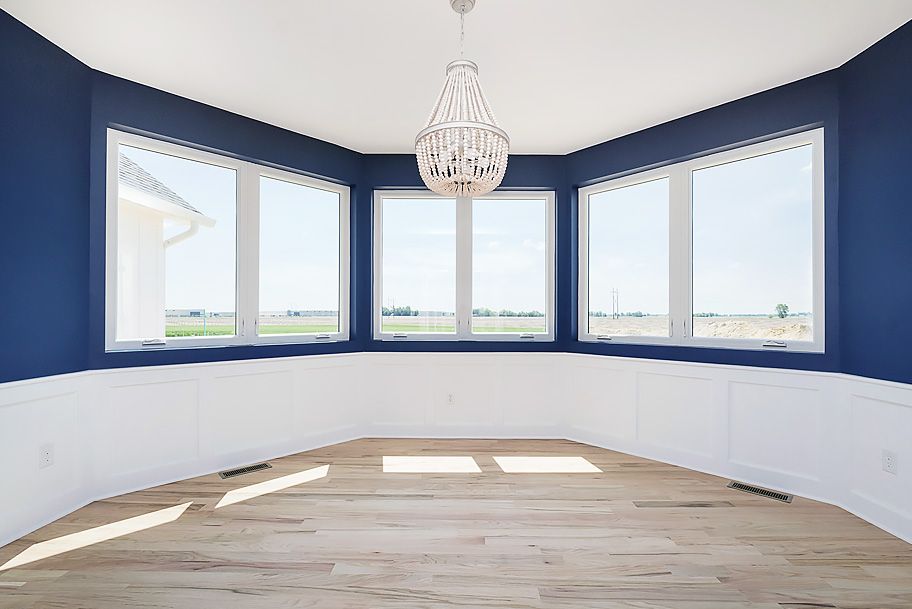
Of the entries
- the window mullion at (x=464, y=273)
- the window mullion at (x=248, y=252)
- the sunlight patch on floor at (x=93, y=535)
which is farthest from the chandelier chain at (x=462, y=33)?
the sunlight patch on floor at (x=93, y=535)

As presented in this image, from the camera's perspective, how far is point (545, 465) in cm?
391

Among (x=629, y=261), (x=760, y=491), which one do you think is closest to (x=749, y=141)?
(x=629, y=261)

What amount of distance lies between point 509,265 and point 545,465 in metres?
1.98

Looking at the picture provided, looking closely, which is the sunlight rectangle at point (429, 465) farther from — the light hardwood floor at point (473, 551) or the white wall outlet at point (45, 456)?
the white wall outlet at point (45, 456)

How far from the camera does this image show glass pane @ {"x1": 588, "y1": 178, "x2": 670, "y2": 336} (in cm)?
427

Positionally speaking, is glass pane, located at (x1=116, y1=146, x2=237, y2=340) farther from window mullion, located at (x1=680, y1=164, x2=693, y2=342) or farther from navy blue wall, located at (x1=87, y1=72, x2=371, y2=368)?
window mullion, located at (x1=680, y1=164, x2=693, y2=342)

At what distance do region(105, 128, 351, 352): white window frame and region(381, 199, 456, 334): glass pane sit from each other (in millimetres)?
504

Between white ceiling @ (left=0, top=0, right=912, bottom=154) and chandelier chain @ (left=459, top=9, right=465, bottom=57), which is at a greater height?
white ceiling @ (left=0, top=0, right=912, bottom=154)

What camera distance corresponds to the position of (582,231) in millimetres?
4828

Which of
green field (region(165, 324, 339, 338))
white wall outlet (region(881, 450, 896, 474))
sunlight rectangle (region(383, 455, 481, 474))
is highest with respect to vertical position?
green field (region(165, 324, 339, 338))

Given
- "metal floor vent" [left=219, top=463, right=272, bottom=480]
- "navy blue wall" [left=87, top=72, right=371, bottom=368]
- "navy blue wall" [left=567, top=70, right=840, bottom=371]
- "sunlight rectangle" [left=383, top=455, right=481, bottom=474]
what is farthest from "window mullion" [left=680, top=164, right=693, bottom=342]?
"metal floor vent" [left=219, top=463, right=272, bottom=480]

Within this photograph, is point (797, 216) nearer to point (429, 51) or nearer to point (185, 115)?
point (429, 51)

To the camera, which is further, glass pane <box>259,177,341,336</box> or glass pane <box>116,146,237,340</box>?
glass pane <box>259,177,341,336</box>

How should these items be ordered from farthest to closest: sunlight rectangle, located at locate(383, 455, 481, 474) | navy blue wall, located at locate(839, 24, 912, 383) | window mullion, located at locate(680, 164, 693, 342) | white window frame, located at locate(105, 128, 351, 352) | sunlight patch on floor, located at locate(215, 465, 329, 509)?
window mullion, located at locate(680, 164, 693, 342) < sunlight rectangle, located at locate(383, 455, 481, 474) < white window frame, located at locate(105, 128, 351, 352) < sunlight patch on floor, located at locate(215, 465, 329, 509) < navy blue wall, located at locate(839, 24, 912, 383)
